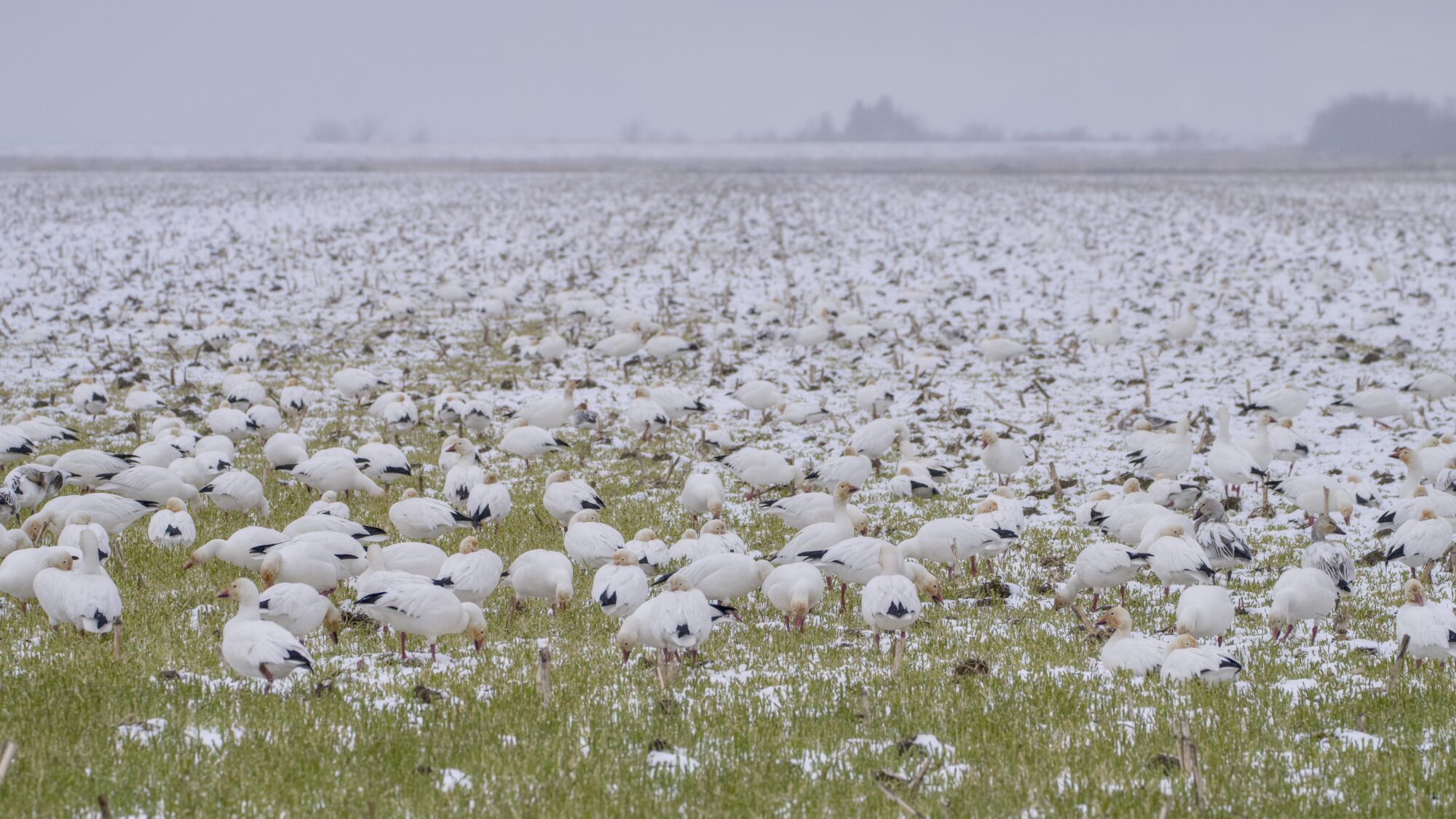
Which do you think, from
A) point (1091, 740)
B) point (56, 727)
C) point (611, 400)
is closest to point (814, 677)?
Result: point (1091, 740)

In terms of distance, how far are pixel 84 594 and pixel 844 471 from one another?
7.75 m

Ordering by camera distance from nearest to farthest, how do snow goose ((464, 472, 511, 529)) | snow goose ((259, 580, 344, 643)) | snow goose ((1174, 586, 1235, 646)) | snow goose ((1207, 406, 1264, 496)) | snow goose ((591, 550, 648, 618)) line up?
snow goose ((259, 580, 344, 643)), snow goose ((1174, 586, 1235, 646)), snow goose ((591, 550, 648, 618)), snow goose ((464, 472, 511, 529)), snow goose ((1207, 406, 1264, 496))

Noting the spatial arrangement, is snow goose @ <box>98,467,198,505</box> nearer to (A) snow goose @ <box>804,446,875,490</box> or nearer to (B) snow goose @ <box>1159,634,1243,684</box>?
(A) snow goose @ <box>804,446,875,490</box>

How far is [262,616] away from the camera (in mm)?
7598

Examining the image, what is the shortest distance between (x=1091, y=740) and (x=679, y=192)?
5304cm

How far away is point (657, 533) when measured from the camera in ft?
39.2

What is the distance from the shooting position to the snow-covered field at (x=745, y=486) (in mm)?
5711

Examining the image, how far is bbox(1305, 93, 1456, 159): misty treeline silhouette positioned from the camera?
130m

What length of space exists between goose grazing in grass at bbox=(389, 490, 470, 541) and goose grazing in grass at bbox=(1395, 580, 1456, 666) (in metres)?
7.66

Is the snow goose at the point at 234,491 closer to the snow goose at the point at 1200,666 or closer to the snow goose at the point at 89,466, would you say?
the snow goose at the point at 89,466

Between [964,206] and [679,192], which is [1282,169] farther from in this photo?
[679,192]

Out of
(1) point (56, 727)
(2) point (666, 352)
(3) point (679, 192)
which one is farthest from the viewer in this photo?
(3) point (679, 192)

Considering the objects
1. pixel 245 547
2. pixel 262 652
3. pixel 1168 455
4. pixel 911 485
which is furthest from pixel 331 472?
pixel 1168 455

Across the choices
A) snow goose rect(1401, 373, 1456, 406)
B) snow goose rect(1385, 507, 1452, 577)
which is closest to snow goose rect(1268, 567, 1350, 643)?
snow goose rect(1385, 507, 1452, 577)
